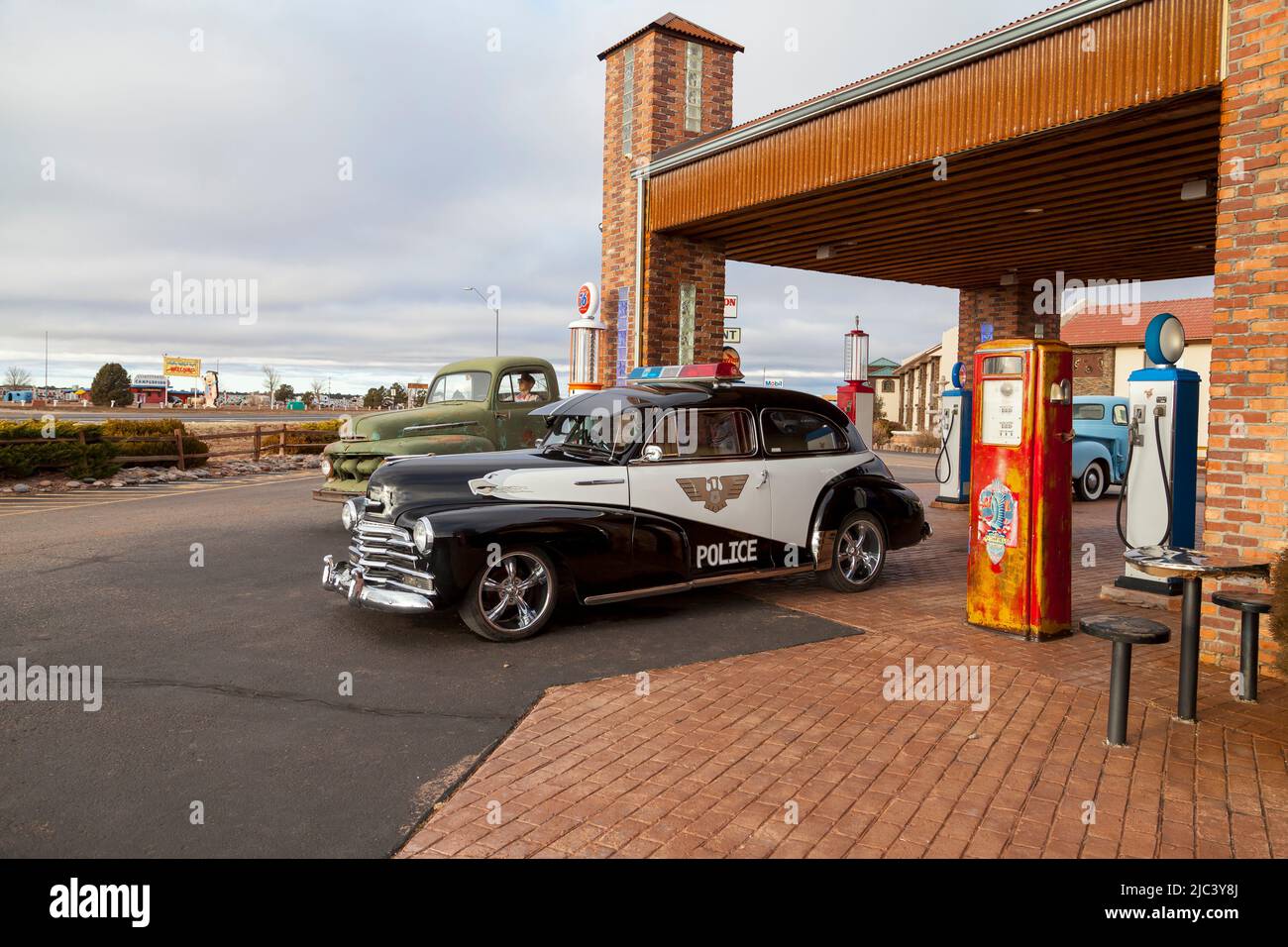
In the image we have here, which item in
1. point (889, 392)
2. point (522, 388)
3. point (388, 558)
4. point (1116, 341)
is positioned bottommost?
point (388, 558)

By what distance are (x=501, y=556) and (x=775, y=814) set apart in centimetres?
289

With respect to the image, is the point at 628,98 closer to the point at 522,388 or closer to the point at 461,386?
the point at 522,388

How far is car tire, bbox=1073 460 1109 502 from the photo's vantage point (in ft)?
51.7

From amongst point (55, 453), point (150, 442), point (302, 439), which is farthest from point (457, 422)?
point (302, 439)

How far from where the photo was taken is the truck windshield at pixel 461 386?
1145 cm

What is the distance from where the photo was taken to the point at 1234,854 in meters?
3.25

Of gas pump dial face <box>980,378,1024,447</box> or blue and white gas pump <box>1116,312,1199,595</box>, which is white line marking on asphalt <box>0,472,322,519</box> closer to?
gas pump dial face <box>980,378,1024,447</box>

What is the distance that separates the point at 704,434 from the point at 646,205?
7.17 m

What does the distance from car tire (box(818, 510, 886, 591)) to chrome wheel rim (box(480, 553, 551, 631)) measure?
107 inches

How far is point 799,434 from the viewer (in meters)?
7.50

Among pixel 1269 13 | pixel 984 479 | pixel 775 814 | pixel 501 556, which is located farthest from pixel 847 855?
pixel 1269 13

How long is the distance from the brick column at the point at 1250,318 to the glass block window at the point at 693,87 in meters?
8.87

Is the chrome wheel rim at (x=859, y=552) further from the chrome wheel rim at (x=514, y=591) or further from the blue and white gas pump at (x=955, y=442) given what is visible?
the blue and white gas pump at (x=955, y=442)

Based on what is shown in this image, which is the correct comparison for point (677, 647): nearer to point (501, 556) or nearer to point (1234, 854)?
point (501, 556)
